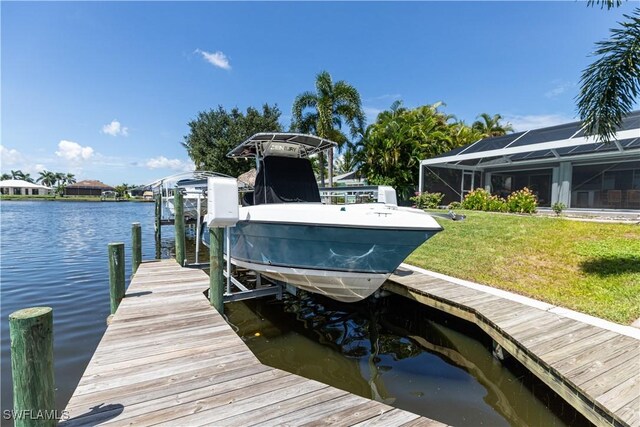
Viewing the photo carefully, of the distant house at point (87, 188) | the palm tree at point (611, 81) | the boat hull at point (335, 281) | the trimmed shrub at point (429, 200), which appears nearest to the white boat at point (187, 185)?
the boat hull at point (335, 281)

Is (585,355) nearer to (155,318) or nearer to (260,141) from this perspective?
(155,318)

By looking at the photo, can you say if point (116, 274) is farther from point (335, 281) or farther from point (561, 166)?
point (561, 166)

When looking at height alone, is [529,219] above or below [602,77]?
below

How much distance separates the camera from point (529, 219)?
10555mm

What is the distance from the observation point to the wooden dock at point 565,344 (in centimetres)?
284

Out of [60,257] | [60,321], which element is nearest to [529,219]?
[60,321]

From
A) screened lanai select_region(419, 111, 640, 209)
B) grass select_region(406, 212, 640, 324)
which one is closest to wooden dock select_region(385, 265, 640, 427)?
grass select_region(406, 212, 640, 324)

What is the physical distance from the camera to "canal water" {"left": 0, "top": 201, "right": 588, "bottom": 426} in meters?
3.77

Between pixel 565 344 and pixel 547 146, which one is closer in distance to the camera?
pixel 565 344

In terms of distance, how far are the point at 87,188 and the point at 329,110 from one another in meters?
93.7

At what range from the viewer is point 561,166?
535 inches

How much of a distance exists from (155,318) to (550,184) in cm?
1584

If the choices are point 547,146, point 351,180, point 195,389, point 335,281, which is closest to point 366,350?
point 335,281

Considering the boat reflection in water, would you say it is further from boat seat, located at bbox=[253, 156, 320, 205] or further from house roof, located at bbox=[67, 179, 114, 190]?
house roof, located at bbox=[67, 179, 114, 190]
